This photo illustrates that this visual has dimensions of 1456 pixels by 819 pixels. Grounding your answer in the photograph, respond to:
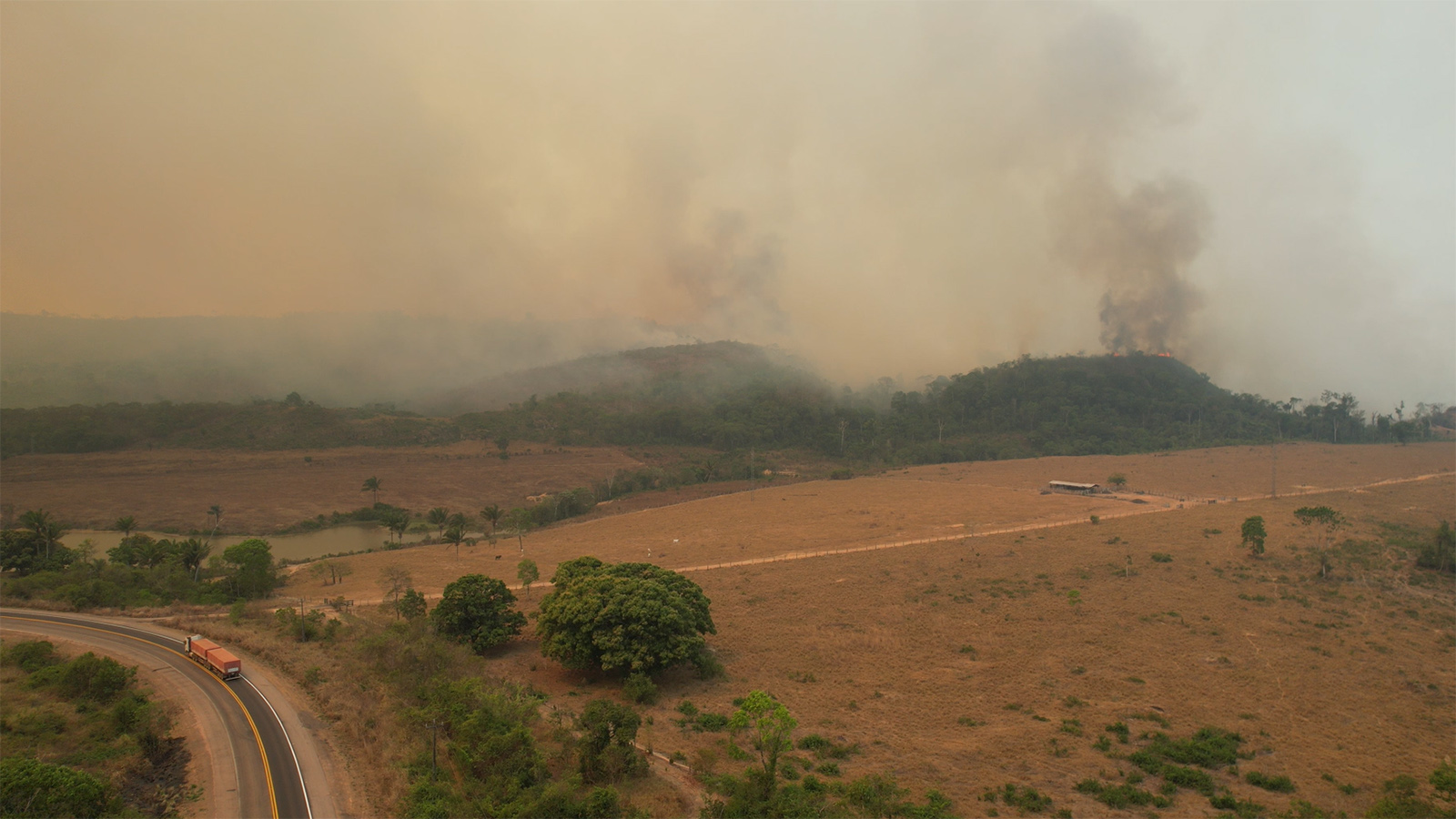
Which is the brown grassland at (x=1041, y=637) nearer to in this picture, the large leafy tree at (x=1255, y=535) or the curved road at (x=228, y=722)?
the large leafy tree at (x=1255, y=535)

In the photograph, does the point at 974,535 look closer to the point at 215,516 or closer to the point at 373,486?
the point at 373,486

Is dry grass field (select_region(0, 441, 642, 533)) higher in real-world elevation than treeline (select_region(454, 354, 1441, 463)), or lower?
lower

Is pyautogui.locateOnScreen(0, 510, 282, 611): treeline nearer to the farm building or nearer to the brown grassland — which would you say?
the brown grassland

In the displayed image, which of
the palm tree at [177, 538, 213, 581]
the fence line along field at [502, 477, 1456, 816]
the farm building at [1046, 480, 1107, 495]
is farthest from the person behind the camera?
the farm building at [1046, 480, 1107, 495]

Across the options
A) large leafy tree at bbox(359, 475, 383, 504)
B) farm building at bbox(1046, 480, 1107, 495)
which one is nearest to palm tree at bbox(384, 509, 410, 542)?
large leafy tree at bbox(359, 475, 383, 504)

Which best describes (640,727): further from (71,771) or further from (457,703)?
(71,771)

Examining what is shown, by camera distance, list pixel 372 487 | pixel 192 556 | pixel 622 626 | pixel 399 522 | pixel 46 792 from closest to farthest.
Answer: pixel 46 792, pixel 622 626, pixel 192 556, pixel 399 522, pixel 372 487

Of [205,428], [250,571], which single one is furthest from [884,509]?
[205,428]
